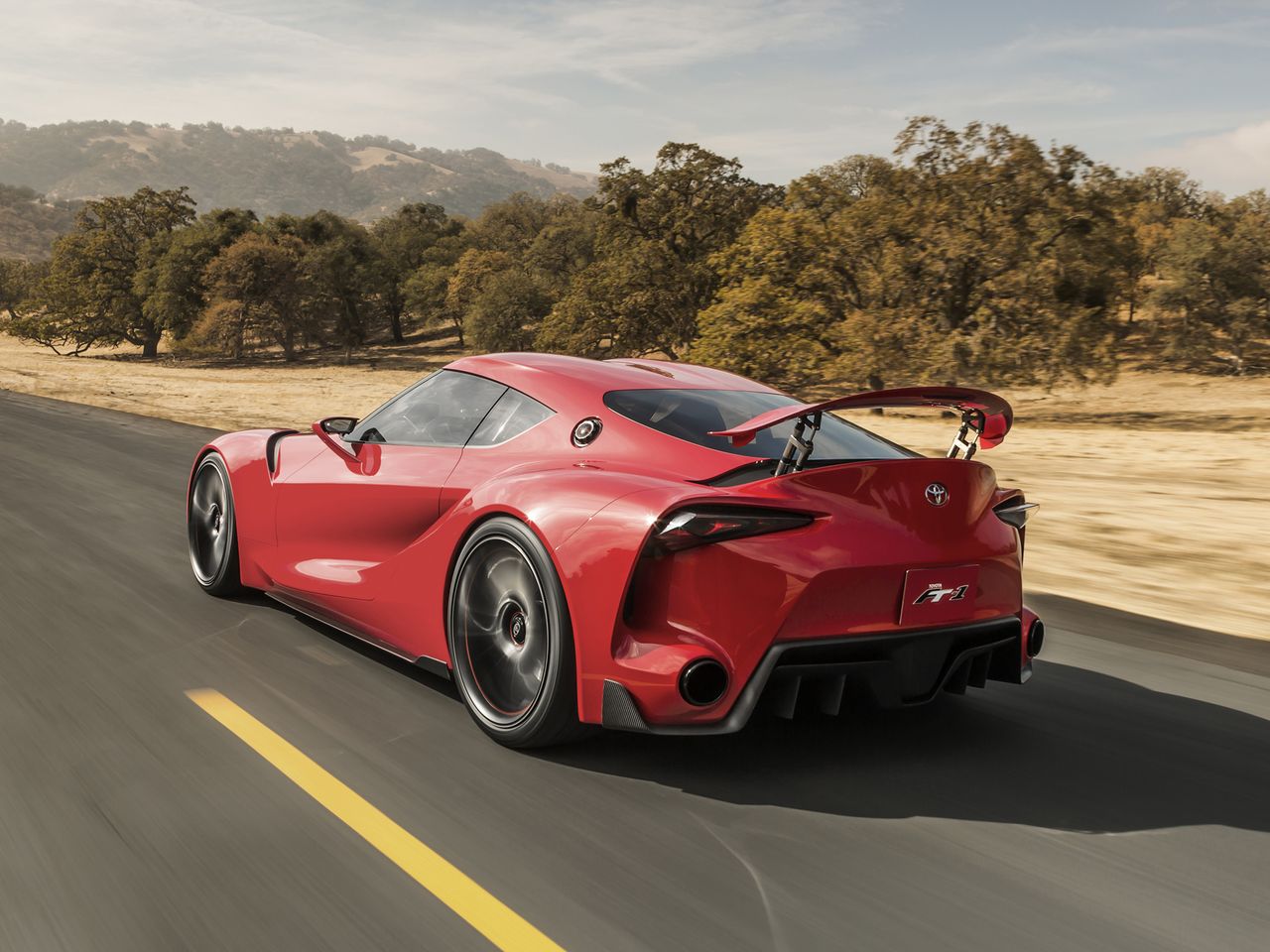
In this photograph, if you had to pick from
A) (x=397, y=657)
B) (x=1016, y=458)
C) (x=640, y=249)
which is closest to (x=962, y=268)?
(x=640, y=249)

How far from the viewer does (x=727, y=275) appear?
111 ft

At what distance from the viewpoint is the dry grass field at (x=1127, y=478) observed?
688cm

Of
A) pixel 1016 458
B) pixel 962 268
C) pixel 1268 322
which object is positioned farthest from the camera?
pixel 1268 322

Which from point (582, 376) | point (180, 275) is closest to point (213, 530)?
point (582, 376)

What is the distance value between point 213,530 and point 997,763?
4055 mm

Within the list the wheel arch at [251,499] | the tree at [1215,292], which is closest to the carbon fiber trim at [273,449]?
the wheel arch at [251,499]

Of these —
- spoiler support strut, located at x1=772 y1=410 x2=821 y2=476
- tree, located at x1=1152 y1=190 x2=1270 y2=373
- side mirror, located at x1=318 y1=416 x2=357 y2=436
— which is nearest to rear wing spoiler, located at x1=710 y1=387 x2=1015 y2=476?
spoiler support strut, located at x1=772 y1=410 x2=821 y2=476

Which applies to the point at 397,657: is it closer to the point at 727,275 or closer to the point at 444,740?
the point at 444,740

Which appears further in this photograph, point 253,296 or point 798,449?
point 253,296

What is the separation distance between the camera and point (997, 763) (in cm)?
371

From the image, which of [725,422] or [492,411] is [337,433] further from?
[725,422]

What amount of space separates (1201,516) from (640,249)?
30809 mm

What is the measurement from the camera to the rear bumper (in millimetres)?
3309

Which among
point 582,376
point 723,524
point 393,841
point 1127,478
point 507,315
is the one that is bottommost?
point 507,315
